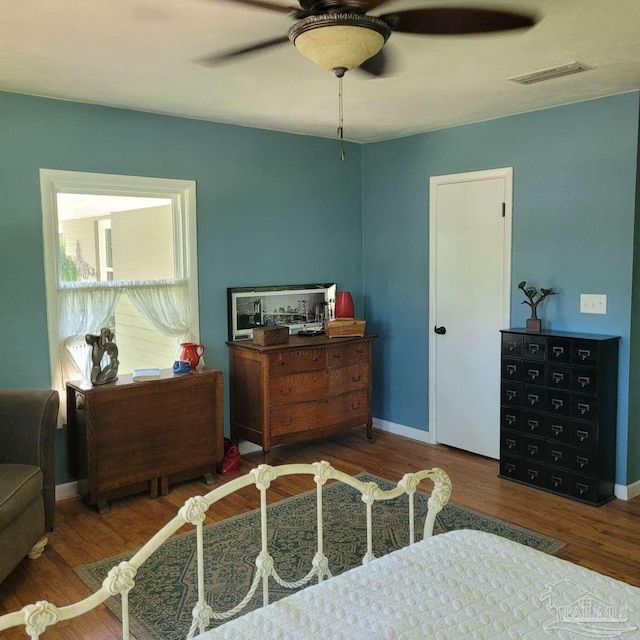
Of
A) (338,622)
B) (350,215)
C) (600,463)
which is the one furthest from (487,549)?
(350,215)

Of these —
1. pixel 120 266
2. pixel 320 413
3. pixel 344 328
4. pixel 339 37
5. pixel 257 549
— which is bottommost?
pixel 257 549

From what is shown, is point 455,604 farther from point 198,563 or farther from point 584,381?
point 584,381

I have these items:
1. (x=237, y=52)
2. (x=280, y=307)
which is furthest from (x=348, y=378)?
(x=237, y=52)

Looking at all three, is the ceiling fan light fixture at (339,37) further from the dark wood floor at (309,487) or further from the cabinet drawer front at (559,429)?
the cabinet drawer front at (559,429)

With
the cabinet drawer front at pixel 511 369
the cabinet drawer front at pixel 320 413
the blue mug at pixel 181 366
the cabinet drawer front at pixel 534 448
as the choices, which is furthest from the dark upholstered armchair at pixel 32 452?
the cabinet drawer front at pixel 534 448

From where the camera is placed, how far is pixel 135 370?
4141mm

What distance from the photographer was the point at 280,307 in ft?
16.6

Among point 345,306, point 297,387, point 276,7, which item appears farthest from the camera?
point 345,306

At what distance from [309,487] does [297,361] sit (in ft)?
3.01

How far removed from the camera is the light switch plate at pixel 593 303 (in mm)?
3996

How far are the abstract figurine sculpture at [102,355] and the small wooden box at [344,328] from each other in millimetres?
1644

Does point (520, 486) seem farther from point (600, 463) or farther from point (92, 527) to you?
point (92, 527)

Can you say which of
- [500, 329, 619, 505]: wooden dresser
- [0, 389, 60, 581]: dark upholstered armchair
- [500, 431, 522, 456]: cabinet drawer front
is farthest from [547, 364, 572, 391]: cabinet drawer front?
[0, 389, 60, 581]: dark upholstered armchair

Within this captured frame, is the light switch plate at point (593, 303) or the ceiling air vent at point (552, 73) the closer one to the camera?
the ceiling air vent at point (552, 73)
